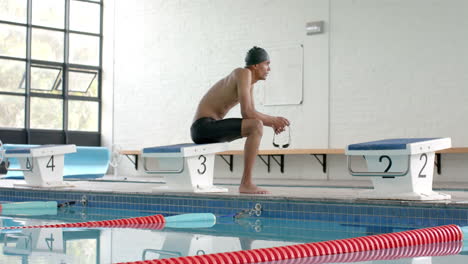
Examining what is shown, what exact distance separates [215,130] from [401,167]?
1846 millimetres

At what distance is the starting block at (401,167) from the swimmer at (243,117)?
0.95 metres

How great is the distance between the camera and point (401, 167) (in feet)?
16.4

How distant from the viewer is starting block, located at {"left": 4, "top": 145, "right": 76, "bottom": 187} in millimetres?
7621

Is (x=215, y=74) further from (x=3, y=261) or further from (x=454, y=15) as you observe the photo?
(x=3, y=261)

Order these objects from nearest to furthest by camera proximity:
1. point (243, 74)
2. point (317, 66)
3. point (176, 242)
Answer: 1. point (176, 242)
2. point (243, 74)
3. point (317, 66)

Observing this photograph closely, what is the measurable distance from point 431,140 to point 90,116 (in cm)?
1054

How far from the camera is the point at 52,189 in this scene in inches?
290

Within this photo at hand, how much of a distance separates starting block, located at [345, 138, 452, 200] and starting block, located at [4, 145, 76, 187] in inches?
148

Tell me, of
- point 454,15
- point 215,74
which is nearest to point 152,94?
point 215,74

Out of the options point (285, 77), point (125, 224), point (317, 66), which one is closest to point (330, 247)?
point (125, 224)

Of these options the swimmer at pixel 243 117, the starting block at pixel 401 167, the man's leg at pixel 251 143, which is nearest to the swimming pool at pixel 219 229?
the starting block at pixel 401 167

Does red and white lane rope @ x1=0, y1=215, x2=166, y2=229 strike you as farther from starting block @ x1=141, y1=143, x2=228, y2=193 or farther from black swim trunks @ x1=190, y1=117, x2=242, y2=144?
black swim trunks @ x1=190, y1=117, x2=242, y2=144

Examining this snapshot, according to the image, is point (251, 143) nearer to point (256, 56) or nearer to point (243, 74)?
point (243, 74)

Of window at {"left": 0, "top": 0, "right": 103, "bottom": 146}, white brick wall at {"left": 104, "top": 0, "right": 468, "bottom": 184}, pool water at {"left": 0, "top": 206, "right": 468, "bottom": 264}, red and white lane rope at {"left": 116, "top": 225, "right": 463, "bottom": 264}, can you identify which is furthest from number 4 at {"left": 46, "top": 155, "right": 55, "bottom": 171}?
window at {"left": 0, "top": 0, "right": 103, "bottom": 146}
